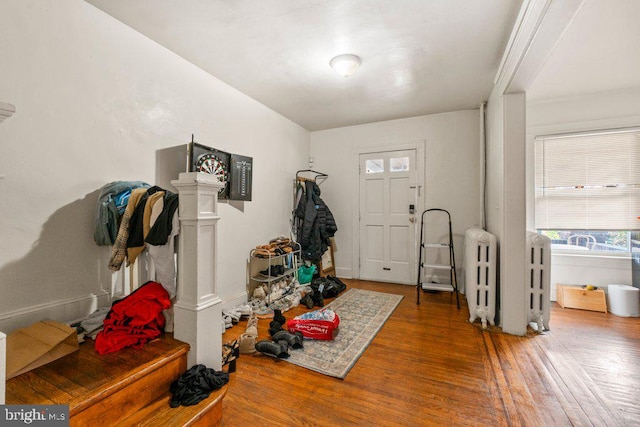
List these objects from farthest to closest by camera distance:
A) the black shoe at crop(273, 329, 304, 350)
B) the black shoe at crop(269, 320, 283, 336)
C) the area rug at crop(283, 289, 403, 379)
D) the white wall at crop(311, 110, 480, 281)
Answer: the white wall at crop(311, 110, 480, 281), the black shoe at crop(269, 320, 283, 336), the black shoe at crop(273, 329, 304, 350), the area rug at crop(283, 289, 403, 379)

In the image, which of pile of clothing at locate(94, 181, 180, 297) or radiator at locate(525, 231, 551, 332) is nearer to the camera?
pile of clothing at locate(94, 181, 180, 297)

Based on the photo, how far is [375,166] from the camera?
4445 millimetres

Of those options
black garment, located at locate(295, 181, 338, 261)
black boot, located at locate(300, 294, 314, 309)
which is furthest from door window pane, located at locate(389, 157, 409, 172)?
black boot, located at locate(300, 294, 314, 309)

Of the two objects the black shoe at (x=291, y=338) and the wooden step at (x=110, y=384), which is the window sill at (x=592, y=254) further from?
the wooden step at (x=110, y=384)

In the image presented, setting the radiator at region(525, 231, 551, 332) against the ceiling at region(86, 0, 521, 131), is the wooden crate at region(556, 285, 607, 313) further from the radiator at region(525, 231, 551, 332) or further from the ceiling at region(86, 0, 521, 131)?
the ceiling at region(86, 0, 521, 131)

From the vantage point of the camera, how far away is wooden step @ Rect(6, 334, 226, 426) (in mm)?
1077

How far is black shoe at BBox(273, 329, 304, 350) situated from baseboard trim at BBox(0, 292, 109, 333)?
1.30 m

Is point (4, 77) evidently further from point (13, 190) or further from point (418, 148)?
point (418, 148)

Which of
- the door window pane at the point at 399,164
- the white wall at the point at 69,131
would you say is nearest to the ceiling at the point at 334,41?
the white wall at the point at 69,131

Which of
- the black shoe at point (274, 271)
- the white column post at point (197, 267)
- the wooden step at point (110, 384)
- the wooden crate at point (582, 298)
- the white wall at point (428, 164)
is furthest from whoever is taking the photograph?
the white wall at point (428, 164)

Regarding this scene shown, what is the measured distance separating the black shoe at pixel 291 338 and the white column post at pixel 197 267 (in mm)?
822

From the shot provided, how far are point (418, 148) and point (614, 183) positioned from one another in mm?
2312

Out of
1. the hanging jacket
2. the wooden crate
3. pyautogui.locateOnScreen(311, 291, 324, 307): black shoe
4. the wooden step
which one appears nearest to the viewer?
the wooden step

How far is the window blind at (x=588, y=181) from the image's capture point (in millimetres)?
3188
